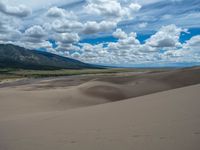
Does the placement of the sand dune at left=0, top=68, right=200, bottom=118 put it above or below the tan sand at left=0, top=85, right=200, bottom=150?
below

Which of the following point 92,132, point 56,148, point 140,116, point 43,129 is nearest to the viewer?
point 56,148

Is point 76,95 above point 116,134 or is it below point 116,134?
below

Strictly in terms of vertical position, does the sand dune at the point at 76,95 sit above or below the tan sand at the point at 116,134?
below

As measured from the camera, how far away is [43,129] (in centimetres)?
814

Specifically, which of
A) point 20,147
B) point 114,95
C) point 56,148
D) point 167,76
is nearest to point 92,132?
point 56,148

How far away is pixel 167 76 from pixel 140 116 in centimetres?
2182

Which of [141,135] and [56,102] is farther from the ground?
[141,135]

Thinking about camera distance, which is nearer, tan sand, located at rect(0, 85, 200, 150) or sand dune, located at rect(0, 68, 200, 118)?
tan sand, located at rect(0, 85, 200, 150)

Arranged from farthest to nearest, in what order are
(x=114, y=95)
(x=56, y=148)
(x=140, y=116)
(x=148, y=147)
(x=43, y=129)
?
(x=114, y=95) < (x=140, y=116) < (x=43, y=129) < (x=56, y=148) < (x=148, y=147)

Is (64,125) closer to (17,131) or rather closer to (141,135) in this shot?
(17,131)

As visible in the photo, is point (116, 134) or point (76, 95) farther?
point (76, 95)

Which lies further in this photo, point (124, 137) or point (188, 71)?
point (188, 71)

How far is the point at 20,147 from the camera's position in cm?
619

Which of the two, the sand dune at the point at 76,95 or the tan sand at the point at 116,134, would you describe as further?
the sand dune at the point at 76,95
